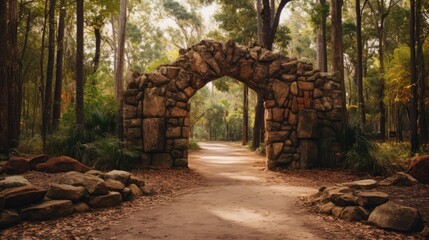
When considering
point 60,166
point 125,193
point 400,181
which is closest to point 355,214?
point 400,181

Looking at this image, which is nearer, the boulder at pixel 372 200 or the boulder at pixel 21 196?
the boulder at pixel 21 196

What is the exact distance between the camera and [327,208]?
5.08m

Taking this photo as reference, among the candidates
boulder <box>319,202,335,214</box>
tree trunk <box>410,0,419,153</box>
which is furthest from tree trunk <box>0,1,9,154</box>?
tree trunk <box>410,0,419,153</box>

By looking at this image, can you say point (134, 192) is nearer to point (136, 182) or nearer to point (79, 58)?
point (136, 182)

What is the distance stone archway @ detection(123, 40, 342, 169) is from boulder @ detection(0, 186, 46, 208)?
4865mm

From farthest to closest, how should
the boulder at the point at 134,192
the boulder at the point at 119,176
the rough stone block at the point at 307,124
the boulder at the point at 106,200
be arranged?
1. the rough stone block at the point at 307,124
2. the boulder at the point at 119,176
3. the boulder at the point at 134,192
4. the boulder at the point at 106,200

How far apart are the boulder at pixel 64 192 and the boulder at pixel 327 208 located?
11.9 feet

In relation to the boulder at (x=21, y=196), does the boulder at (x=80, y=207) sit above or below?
below

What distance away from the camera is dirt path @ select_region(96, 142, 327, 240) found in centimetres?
396

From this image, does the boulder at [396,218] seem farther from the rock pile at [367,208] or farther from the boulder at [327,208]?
the boulder at [327,208]

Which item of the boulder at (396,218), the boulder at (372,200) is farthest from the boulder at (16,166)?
the boulder at (396,218)

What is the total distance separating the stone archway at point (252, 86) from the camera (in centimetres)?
952

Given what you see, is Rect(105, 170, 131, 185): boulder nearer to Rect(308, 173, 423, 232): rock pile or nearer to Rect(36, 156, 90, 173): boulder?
Rect(36, 156, 90, 173): boulder

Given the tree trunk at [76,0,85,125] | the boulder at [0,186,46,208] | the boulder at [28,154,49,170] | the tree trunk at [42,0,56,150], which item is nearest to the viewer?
the boulder at [0,186,46,208]
